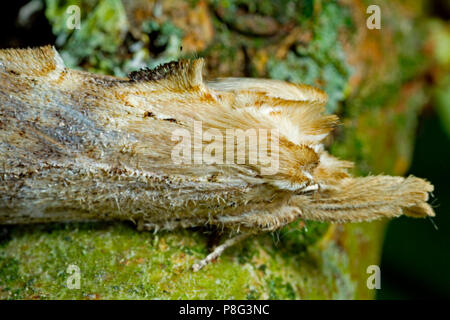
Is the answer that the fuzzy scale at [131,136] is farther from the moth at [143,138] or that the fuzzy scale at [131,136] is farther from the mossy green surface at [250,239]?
the mossy green surface at [250,239]

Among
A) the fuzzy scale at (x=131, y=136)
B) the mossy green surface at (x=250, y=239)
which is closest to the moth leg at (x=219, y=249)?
the mossy green surface at (x=250, y=239)

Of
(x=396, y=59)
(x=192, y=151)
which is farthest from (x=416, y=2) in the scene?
(x=192, y=151)

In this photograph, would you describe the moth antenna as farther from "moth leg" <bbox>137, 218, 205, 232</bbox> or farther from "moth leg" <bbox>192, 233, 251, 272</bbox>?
"moth leg" <bbox>137, 218, 205, 232</bbox>

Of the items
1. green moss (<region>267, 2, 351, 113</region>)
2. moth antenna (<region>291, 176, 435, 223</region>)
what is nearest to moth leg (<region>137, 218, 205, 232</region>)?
moth antenna (<region>291, 176, 435, 223</region>)

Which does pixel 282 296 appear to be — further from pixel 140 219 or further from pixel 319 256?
pixel 140 219

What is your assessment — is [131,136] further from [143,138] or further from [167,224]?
[167,224]

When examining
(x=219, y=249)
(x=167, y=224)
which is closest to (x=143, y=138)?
(x=167, y=224)
